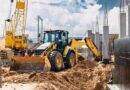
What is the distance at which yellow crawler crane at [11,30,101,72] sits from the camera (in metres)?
20.4

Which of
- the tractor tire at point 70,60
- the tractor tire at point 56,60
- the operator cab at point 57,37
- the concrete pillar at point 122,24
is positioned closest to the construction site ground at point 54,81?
the tractor tire at point 56,60

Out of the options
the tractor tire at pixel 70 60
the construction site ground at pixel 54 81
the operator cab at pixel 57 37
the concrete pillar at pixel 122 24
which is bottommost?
the construction site ground at pixel 54 81

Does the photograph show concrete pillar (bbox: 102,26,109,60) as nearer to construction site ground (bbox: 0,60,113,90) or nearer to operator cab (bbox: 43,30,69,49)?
operator cab (bbox: 43,30,69,49)

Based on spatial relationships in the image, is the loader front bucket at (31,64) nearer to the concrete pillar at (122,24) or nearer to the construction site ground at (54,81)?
the construction site ground at (54,81)

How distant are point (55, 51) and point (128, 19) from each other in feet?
26.7

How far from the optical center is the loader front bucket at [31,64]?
2025cm

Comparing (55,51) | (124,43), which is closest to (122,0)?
(55,51)

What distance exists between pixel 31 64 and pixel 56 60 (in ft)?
7.91

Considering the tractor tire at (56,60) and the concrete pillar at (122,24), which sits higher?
the concrete pillar at (122,24)

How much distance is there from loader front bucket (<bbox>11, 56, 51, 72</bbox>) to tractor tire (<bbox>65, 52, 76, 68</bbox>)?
444 cm

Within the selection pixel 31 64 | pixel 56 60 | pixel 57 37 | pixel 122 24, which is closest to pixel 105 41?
pixel 57 37

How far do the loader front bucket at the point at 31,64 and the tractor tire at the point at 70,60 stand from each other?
4.44 m

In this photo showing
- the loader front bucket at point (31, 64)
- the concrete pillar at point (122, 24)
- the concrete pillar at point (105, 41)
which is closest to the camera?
the concrete pillar at point (122, 24)

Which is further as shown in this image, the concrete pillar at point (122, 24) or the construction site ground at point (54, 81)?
the concrete pillar at point (122, 24)
